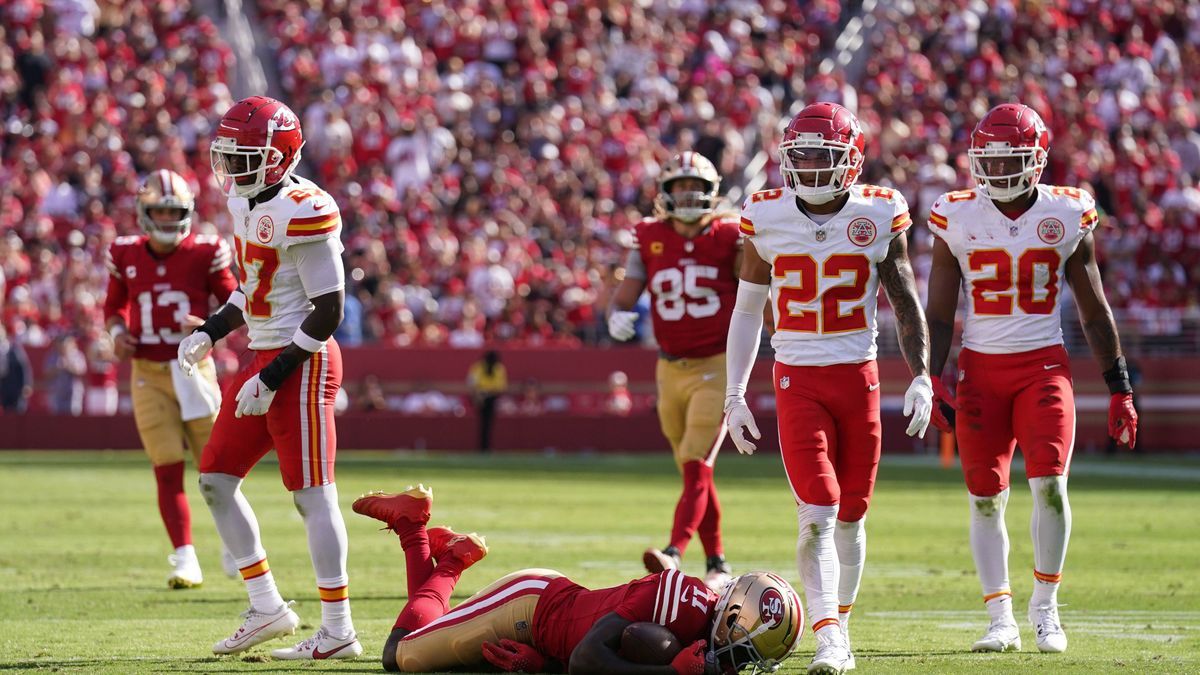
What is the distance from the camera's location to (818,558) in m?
6.71

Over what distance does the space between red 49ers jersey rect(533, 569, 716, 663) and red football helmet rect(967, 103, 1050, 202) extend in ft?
7.70

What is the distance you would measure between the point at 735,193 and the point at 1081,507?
10.3 meters

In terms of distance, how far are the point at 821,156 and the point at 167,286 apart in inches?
177

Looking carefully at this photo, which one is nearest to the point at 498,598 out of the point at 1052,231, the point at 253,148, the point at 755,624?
the point at 755,624

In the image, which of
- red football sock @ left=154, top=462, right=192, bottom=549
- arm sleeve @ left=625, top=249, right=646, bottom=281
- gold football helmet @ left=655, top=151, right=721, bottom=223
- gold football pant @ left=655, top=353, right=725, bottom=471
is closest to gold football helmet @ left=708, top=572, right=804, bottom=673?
gold football pant @ left=655, top=353, right=725, bottom=471

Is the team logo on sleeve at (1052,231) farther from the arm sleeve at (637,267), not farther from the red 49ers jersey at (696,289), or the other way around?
the arm sleeve at (637,267)

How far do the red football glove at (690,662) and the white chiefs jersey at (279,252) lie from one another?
82.1 inches

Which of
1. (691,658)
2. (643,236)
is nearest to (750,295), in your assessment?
(691,658)

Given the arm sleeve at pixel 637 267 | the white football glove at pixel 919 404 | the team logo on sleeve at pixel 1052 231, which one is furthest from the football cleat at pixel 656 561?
the arm sleeve at pixel 637 267

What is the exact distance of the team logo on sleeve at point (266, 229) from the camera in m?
7.17

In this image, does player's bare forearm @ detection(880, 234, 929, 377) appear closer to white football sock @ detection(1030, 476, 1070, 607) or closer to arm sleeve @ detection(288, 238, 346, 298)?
white football sock @ detection(1030, 476, 1070, 607)

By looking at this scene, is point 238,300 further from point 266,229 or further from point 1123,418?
point 1123,418

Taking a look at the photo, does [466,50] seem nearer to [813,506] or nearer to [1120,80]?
[1120,80]

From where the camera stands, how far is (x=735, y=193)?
80.5 ft
